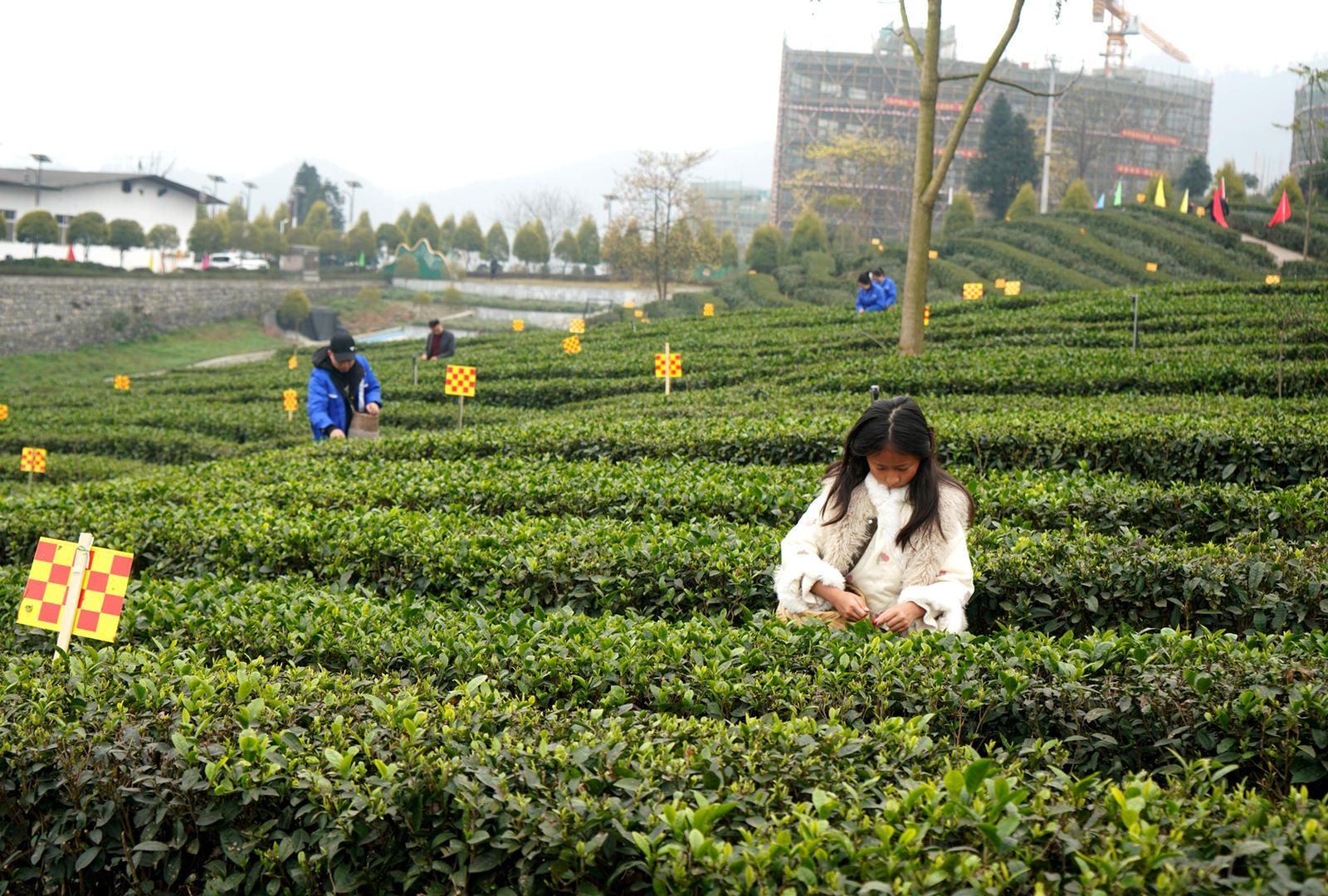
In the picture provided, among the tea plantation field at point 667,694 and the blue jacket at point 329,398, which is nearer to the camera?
the tea plantation field at point 667,694

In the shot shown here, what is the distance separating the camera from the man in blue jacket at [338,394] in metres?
10.4

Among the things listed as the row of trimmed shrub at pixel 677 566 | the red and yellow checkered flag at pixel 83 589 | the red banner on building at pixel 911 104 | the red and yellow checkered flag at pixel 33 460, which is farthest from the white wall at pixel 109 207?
the red and yellow checkered flag at pixel 83 589

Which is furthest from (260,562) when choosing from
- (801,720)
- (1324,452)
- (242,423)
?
(242,423)

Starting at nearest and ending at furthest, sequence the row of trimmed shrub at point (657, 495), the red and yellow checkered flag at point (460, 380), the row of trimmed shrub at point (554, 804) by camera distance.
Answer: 1. the row of trimmed shrub at point (554, 804)
2. the row of trimmed shrub at point (657, 495)
3. the red and yellow checkered flag at point (460, 380)

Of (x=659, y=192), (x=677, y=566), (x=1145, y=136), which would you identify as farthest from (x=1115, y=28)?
(x=677, y=566)

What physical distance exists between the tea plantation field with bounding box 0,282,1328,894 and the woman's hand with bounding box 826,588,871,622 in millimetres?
134

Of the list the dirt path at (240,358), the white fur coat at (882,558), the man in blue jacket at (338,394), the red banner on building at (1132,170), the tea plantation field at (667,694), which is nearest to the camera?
the tea plantation field at (667,694)

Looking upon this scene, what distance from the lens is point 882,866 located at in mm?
2205

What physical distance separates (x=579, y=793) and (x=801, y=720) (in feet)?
2.29

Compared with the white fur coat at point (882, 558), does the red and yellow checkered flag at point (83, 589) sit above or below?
below

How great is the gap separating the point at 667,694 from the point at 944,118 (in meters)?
72.1

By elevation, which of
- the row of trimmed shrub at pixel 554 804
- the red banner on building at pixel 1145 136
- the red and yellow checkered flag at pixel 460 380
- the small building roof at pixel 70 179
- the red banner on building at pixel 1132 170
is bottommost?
the row of trimmed shrub at pixel 554 804

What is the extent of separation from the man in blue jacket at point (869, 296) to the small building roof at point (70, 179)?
44749 mm

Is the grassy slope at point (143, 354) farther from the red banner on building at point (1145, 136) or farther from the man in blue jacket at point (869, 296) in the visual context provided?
the red banner on building at point (1145, 136)
